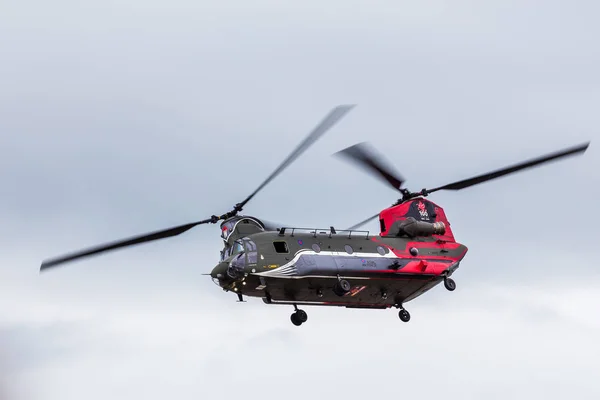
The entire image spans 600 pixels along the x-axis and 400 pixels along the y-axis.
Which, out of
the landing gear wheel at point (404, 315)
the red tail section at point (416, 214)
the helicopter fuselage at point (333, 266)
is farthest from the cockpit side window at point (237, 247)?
the landing gear wheel at point (404, 315)

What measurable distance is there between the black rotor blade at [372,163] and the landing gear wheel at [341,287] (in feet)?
22.6

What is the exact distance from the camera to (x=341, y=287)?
169ft

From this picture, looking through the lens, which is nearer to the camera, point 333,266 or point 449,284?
point 333,266

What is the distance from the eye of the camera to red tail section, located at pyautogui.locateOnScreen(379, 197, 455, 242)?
5725cm

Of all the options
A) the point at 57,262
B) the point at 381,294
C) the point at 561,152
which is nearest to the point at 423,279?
the point at 381,294

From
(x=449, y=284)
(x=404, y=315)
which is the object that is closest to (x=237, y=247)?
(x=404, y=315)

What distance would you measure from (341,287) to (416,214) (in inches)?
322

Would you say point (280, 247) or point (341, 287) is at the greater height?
point (280, 247)

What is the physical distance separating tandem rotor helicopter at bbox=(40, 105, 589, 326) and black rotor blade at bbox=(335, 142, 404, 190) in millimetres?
53

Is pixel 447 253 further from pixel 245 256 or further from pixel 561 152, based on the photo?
pixel 245 256

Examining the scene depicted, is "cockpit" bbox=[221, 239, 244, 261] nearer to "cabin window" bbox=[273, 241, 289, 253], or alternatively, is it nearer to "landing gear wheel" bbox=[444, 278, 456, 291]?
"cabin window" bbox=[273, 241, 289, 253]

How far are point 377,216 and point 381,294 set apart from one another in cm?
612

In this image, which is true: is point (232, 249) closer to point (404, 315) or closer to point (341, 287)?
point (341, 287)

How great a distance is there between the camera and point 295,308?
53.2m
